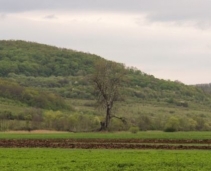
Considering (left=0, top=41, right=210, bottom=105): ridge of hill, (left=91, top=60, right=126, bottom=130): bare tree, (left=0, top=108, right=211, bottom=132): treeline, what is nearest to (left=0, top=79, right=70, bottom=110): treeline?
(left=0, top=41, right=210, bottom=105): ridge of hill

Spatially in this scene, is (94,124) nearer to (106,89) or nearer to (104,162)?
(106,89)

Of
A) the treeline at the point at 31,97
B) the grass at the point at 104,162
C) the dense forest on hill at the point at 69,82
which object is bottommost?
the grass at the point at 104,162

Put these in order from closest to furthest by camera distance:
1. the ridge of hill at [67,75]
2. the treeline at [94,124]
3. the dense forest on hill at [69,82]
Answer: the treeline at [94,124], the dense forest on hill at [69,82], the ridge of hill at [67,75]

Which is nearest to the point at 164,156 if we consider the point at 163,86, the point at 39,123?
the point at 39,123

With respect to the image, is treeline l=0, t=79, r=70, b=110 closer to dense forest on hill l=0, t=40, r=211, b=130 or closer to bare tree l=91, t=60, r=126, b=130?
dense forest on hill l=0, t=40, r=211, b=130

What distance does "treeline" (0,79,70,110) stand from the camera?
12738 centimetres

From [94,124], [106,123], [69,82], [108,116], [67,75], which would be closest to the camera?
[108,116]

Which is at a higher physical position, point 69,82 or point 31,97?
point 69,82

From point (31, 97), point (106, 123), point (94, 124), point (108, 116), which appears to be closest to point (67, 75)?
point (31, 97)

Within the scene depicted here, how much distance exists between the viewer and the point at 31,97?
129375 mm

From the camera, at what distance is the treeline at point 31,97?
12738 cm

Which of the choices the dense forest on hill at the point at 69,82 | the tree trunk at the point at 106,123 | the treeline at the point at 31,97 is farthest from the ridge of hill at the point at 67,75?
the tree trunk at the point at 106,123

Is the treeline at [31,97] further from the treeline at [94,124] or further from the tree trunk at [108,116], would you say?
the tree trunk at [108,116]

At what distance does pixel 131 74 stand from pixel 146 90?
9.35 m
